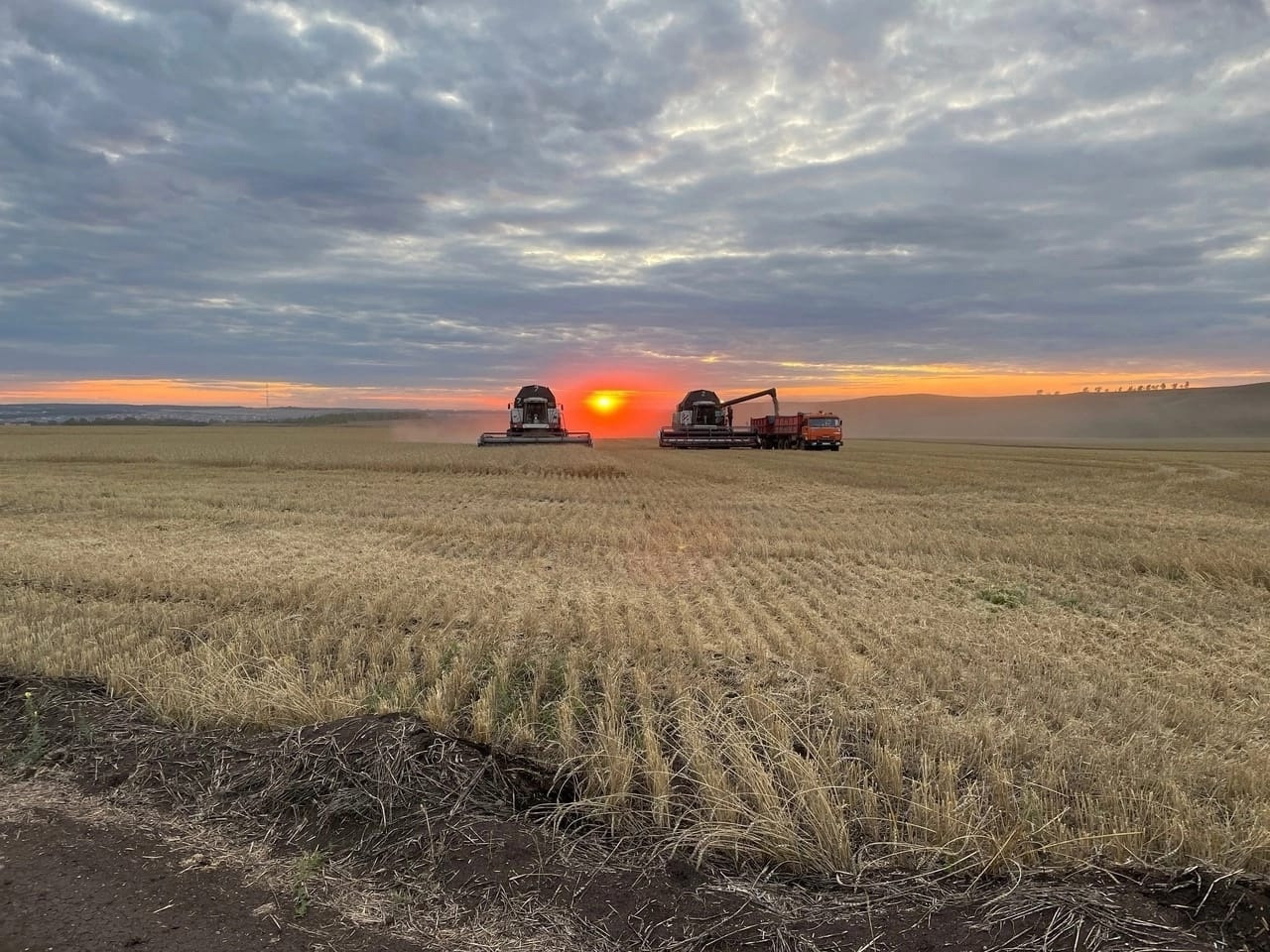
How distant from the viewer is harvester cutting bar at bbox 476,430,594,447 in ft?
150

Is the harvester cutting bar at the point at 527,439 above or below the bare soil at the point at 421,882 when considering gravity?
above

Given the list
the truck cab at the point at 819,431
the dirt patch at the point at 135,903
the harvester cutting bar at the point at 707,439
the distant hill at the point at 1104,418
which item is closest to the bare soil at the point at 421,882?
the dirt patch at the point at 135,903

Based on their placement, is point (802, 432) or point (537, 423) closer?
point (537, 423)

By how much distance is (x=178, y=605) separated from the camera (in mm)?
8477

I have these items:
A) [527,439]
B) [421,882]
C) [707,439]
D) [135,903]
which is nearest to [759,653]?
[421,882]

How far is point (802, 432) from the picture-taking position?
52.3 m

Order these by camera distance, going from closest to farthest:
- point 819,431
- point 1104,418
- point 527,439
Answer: point 527,439 → point 819,431 → point 1104,418

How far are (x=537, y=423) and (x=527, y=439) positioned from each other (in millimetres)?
2078

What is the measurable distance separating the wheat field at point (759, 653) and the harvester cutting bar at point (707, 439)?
34396mm

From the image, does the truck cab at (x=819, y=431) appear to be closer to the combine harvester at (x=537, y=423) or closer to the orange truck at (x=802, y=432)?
the orange truck at (x=802, y=432)

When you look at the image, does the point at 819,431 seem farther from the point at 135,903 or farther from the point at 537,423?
the point at 135,903

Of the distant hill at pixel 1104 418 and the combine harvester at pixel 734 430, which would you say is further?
the distant hill at pixel 1104 418

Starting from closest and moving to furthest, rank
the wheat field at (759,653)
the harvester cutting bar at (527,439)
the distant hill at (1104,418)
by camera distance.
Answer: the wheat field at (759,653) → the harvester cutting bar at (527,439) → the distant hill at (1104,418)

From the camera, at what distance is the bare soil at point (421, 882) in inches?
Result: 122
